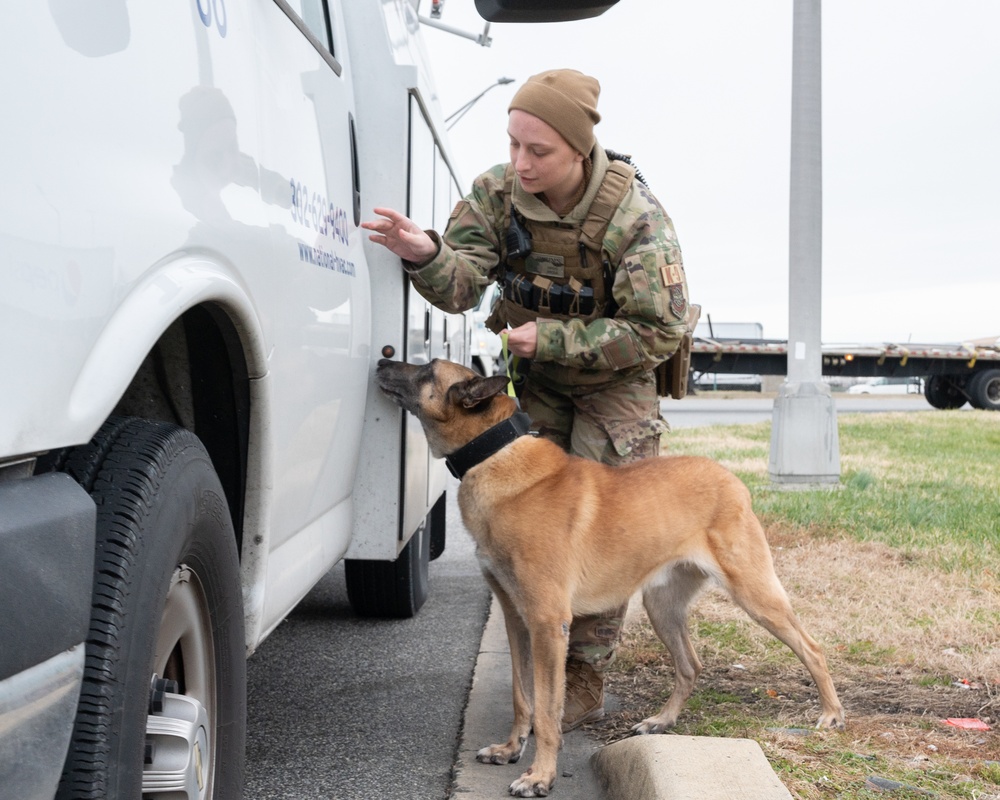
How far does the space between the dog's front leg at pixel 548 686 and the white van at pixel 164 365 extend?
2.33 feet

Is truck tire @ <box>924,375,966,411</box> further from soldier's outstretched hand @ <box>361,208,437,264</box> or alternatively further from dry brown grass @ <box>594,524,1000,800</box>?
soldier's outstretched hand @ <box>361,208,437,264</box>

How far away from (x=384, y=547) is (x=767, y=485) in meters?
6.31

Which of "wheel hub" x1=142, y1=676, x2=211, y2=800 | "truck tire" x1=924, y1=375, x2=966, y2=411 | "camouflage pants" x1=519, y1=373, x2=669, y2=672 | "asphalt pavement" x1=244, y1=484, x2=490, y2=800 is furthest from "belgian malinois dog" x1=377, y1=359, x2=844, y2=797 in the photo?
"truck tire" x1=924, y1=375, x2=966, y2=411

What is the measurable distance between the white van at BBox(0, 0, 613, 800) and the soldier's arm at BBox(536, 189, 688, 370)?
2.57 ft

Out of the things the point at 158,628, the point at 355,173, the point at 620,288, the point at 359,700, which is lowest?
the point at 359,700

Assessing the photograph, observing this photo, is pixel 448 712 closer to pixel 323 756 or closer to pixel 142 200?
pixel 323 756

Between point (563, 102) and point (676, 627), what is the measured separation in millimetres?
1932

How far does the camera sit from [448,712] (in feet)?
13.0

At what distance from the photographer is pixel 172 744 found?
172 centimetres

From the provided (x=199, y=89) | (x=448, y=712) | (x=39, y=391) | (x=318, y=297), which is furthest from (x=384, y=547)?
(x=39, y=391)

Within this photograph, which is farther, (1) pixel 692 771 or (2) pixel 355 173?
(2) pixel 355 173

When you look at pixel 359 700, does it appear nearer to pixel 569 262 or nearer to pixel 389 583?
pixel 389 583

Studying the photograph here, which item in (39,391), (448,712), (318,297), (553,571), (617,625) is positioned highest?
(318,297)

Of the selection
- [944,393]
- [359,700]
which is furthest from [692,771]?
[944,393]
